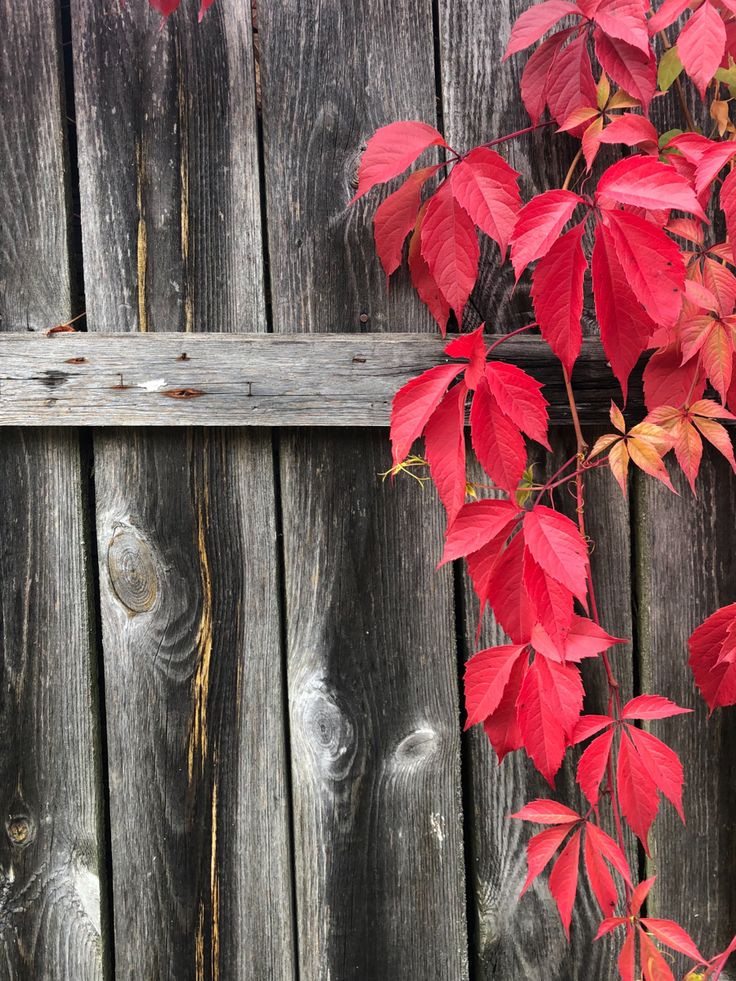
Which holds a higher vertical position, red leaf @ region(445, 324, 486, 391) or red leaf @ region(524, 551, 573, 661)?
red leaf @ region(445, 324, 486, 391)

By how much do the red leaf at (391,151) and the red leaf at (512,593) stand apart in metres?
0.44

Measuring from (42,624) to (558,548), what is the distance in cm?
64

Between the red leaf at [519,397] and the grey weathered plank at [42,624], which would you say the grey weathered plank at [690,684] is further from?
the grey weathered plank at [42,624]

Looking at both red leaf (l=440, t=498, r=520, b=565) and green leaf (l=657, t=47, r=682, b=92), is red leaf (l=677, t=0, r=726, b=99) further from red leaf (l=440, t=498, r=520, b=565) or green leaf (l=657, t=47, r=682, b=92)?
red leaf (l=440, t=498, r=520, b=565)

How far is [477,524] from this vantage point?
0.79m

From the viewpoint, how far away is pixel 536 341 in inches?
36.4

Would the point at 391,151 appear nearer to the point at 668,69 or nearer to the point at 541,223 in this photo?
the point at 541,223

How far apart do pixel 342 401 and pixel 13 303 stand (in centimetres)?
43

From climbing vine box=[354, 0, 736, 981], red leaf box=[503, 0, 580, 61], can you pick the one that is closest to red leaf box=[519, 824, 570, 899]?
climbing vine box=[354, 0, 736, 981]

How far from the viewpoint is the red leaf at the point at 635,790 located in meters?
0.81

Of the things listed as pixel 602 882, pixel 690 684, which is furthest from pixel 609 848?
pixel 690 684

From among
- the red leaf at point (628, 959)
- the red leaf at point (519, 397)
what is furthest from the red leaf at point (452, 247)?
the red leaf at point (628, 959)

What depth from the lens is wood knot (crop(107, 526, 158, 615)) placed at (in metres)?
0.93

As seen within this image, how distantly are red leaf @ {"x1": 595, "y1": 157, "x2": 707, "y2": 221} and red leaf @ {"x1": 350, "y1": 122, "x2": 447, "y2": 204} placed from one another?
0.73 ft
